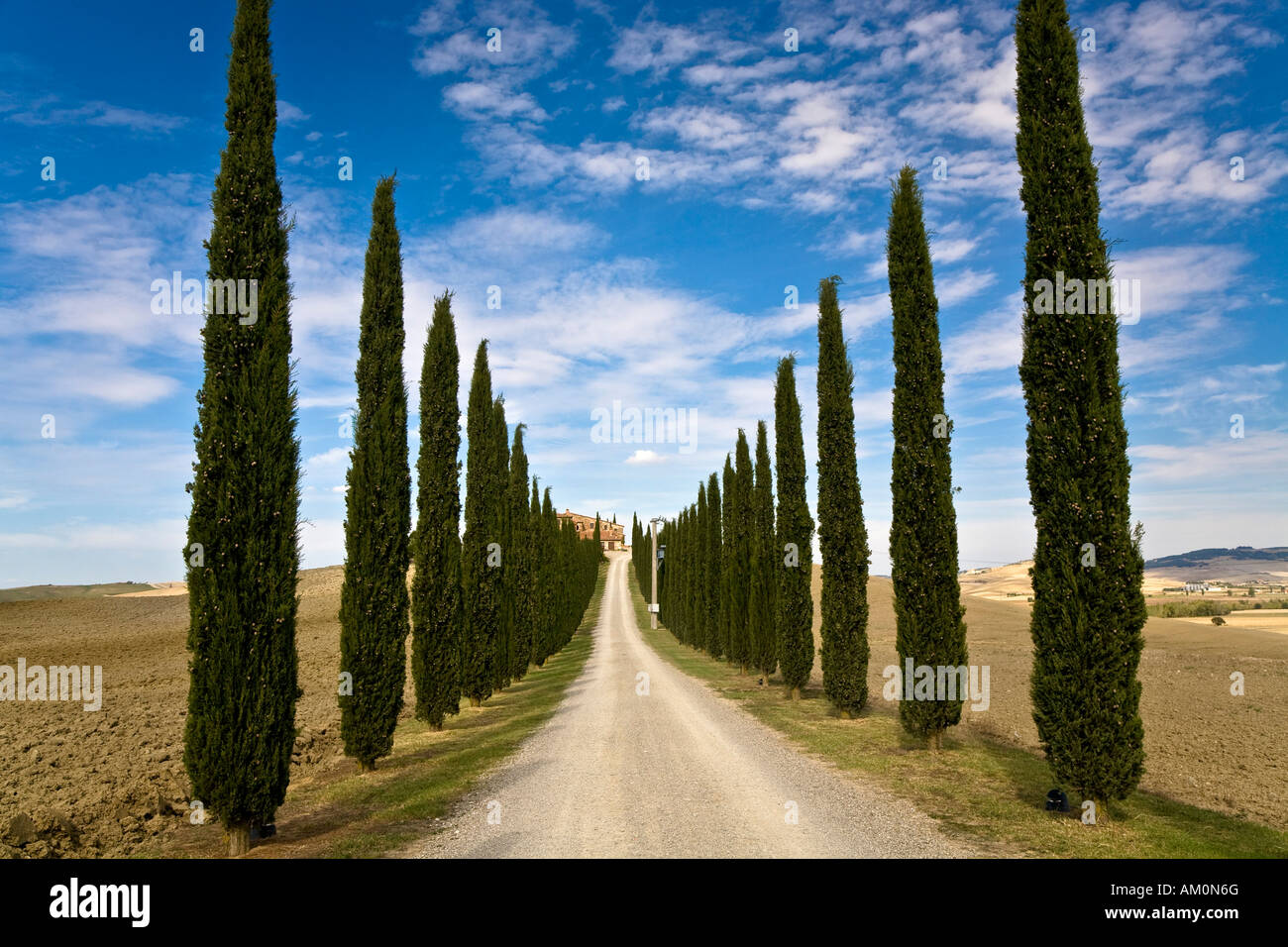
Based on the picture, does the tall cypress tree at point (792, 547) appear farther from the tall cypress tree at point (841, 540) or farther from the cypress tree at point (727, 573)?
the cypress tree at point (727, 573)

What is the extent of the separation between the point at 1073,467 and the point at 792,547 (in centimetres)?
1193

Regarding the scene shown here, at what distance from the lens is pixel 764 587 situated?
73.7 feet

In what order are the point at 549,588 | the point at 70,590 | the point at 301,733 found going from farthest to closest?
1. the point at 70,590
2. the point at 549,588
3. the point at 301,733

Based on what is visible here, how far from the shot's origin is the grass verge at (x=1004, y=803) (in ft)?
23.0

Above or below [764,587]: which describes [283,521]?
above

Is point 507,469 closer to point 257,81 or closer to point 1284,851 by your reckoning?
point 257,81

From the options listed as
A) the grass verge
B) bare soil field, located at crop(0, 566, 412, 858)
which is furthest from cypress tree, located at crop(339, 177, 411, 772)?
the grass verge

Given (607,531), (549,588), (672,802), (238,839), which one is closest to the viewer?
(238,839)

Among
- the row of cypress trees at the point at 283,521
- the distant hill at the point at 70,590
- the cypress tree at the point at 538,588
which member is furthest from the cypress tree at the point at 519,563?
the distant hill at the point at 70,590

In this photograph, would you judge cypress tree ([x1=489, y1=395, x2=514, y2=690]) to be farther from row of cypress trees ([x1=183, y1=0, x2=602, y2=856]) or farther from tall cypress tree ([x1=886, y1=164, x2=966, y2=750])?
tall cypress tree ([x1=886, y1=164, x2=966, y2=750])

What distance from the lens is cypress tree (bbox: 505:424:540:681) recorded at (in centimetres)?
2497

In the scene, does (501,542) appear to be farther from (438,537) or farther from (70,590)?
(70,590)

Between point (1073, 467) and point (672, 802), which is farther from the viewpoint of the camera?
point (672, 802)

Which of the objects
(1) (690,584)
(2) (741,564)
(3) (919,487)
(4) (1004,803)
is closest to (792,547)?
(2) (741,564)
